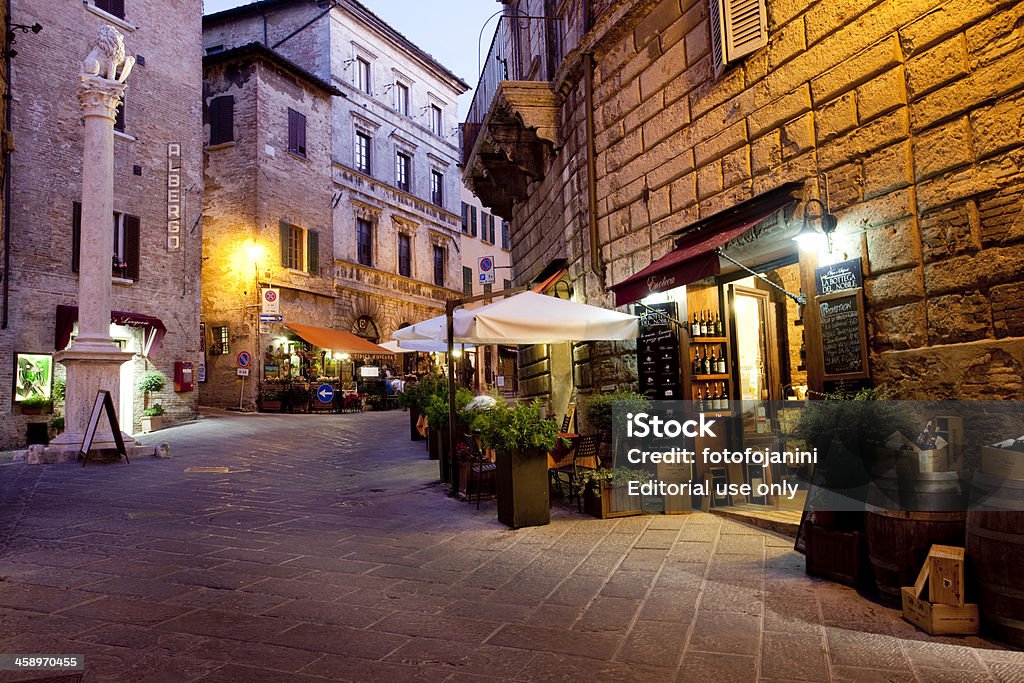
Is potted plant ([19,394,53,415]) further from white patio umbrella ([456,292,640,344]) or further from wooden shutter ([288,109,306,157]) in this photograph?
white patio umbrella ([456,292,640,344])

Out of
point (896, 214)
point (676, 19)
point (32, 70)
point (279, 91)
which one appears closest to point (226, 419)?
point (32, 70)

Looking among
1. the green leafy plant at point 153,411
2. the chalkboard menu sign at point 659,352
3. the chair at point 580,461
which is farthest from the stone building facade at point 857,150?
the green leafy plant at point 153,411

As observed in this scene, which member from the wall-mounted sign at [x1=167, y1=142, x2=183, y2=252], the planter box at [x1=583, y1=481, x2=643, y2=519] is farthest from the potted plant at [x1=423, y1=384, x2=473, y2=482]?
the wall-mounted sign at [x1=167, y1=142, x2=183, y2=252]

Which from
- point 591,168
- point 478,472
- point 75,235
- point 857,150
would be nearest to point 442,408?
point 478,472

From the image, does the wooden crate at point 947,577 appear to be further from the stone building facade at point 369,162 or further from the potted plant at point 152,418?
the stone building facade at point 369,162

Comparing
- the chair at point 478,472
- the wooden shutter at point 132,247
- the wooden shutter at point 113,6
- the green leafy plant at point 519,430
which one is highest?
the wooden shutter at point 113,6

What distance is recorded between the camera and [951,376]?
13.9ft

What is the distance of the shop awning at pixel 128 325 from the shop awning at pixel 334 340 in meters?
4.13

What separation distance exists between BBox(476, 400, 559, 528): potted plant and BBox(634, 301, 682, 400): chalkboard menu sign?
1564mm

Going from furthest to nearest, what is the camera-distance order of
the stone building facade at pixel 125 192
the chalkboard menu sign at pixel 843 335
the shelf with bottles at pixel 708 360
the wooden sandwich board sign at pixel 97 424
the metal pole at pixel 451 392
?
1. the stone building facade at pixel 125 192
2. the wooden sandwich board sign at pixel 97 424
3. the metal pole at pixel 451 392
4. the shelf with bottles at pixel 708 360
5. the chalkboard menu sign at pixel 843 335

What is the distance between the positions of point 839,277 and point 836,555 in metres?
2.05

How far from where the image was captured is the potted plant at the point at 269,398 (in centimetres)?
1944

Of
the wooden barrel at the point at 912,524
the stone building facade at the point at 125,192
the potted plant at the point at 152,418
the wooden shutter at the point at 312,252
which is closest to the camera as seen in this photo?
the wooden barrel at the point at 912,524

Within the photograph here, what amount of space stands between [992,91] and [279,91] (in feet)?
68.3
